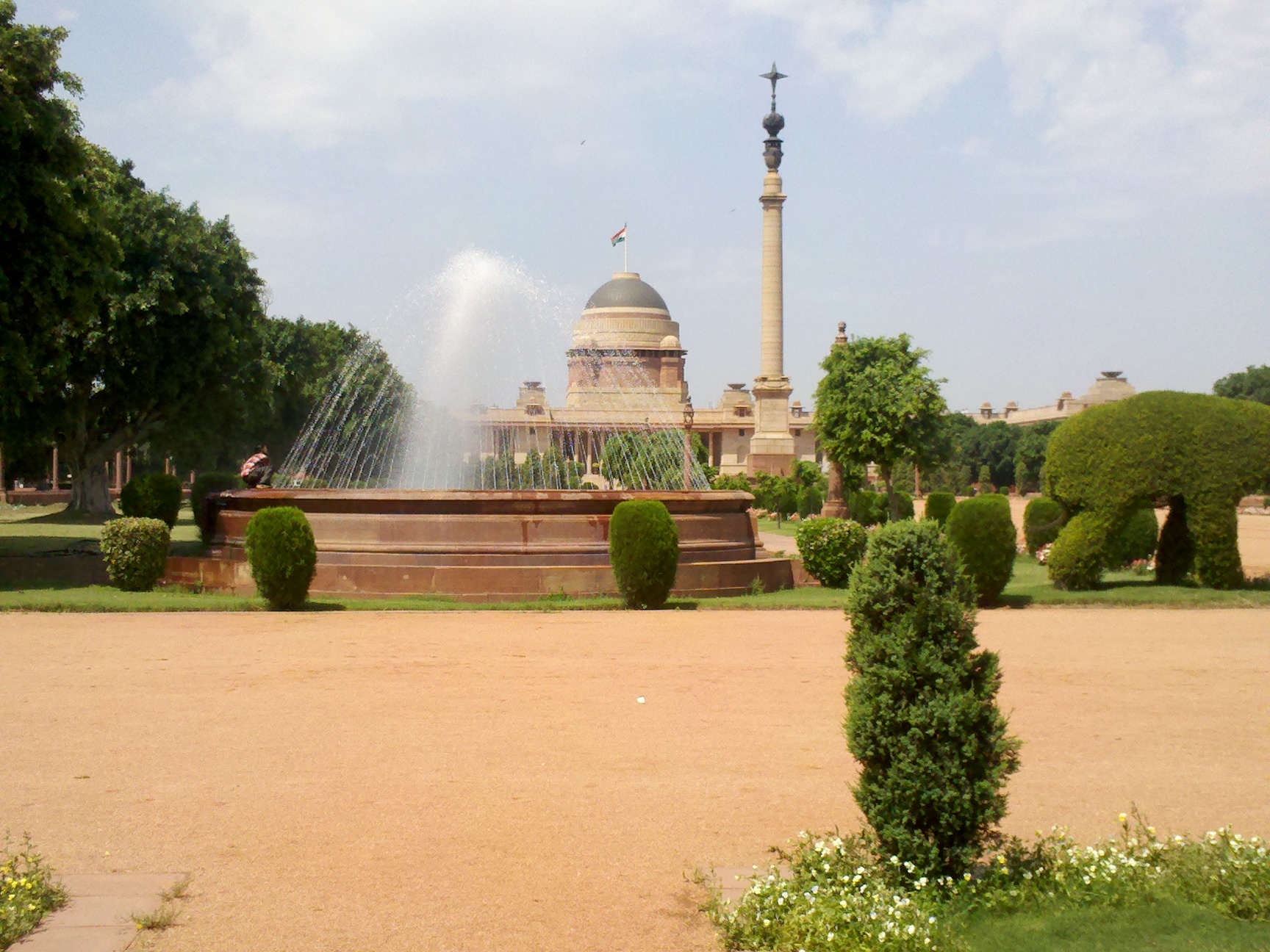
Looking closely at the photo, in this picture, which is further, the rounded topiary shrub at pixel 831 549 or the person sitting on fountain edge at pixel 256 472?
the person sitting on fountain edge at pixel 256 472

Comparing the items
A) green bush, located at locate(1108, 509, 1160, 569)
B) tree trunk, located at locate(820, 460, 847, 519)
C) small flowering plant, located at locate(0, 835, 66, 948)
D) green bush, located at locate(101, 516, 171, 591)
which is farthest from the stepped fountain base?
tree trunk, located at locate(820, 460, 847, 519)

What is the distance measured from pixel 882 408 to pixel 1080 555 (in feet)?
76.0

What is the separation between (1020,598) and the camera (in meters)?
15.8

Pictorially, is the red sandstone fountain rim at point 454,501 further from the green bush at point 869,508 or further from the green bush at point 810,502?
the green bush at point 810,502

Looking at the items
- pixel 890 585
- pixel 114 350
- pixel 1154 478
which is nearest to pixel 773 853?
pixel 890 585

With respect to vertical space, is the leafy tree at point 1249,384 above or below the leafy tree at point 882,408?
above

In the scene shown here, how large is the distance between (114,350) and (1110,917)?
1151 inches

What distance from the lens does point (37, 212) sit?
1802 cm

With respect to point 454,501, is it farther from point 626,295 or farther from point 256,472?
point 626,295

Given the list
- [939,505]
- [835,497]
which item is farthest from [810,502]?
[939,505]

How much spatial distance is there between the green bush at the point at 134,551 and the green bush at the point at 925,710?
13.2 m

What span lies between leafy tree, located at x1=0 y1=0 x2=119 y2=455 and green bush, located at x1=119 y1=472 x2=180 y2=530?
7.73 feet

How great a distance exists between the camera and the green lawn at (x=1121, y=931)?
3.96 metres

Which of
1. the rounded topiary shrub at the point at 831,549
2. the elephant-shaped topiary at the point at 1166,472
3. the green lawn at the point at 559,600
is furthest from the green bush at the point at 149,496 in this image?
the elephant-shaped topiary at the point at 1166,472
